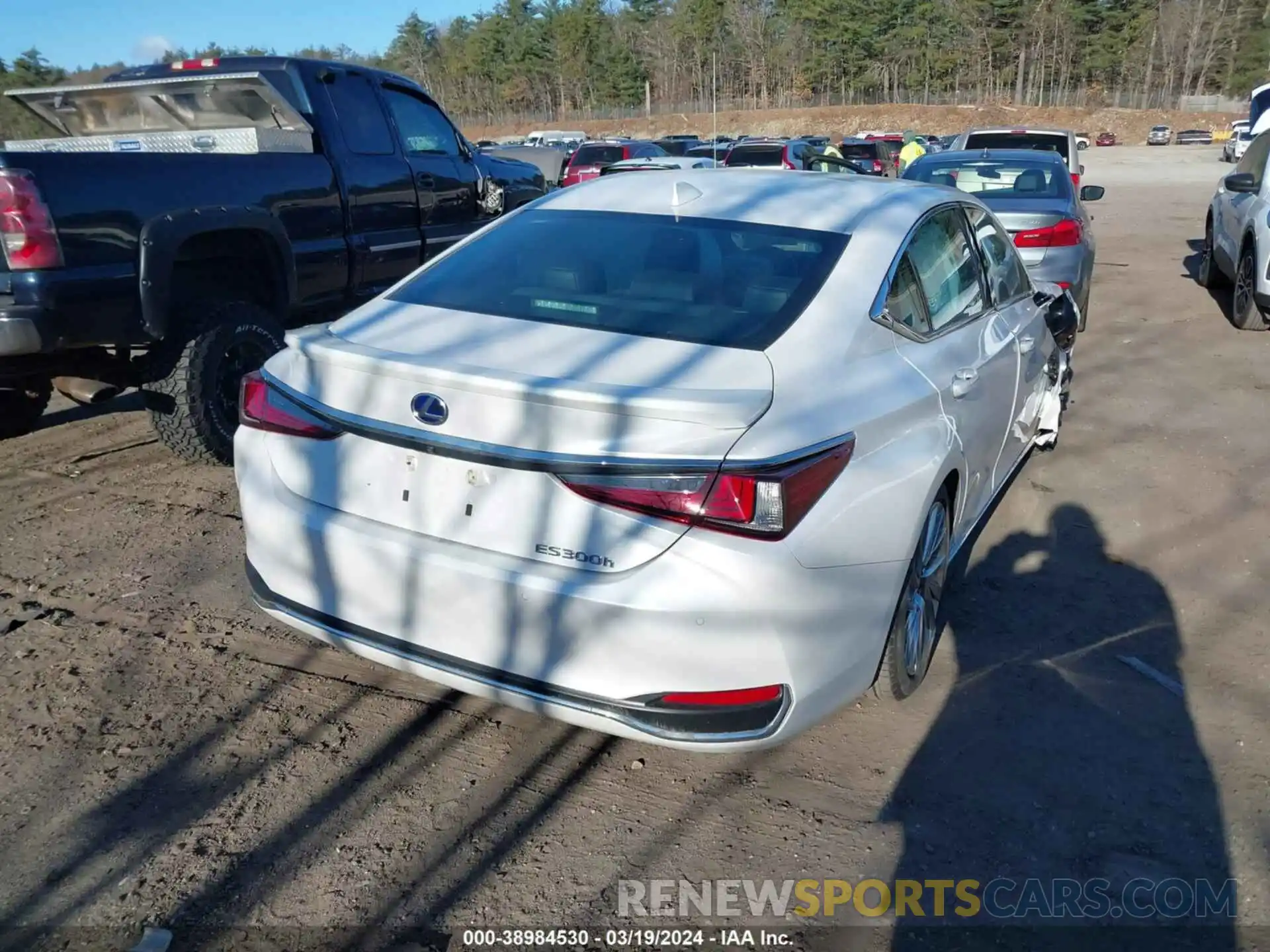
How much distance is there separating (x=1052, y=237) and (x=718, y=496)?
6619 mm

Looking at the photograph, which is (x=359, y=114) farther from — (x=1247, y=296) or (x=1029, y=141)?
(x=1029, y=141)

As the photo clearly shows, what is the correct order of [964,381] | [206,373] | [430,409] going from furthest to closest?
[206,373], [964,381], [430,409]

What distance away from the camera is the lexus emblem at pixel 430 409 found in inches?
103

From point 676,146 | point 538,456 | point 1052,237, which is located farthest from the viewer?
point 676,146

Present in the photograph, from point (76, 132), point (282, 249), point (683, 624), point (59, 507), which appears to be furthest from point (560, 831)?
point (76, 132)

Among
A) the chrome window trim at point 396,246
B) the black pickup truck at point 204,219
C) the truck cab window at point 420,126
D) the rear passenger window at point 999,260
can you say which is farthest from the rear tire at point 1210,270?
the chrome window trim at point 396,246

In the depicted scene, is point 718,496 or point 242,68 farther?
point 242,68

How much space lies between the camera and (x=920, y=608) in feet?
10.9

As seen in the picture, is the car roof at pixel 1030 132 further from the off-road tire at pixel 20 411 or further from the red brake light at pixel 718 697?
the red brake light at pixel 718 697

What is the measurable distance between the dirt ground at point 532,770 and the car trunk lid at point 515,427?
82 centimetres

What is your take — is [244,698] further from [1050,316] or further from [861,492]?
[1050,316]

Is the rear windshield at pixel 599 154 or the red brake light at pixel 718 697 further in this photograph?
the rear windshield at pixel 599 154

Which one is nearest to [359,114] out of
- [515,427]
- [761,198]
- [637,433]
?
[761,198]

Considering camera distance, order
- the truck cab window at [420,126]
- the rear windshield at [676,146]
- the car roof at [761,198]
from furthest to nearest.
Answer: the rear windshield at [676,146], the truck cab window at [420,126], the car roof at [761,198]
